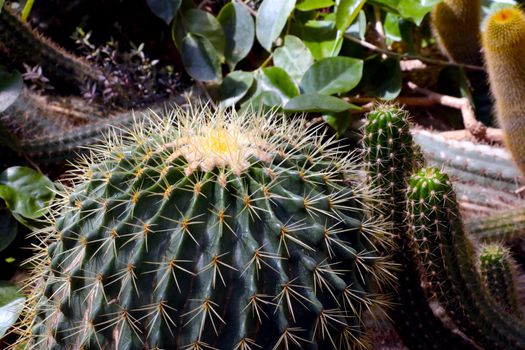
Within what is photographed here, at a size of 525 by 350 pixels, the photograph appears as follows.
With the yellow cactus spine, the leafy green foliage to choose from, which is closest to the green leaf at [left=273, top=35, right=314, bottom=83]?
the leafy green foliage

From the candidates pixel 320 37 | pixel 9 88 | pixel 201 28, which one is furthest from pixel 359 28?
pixel 9 88

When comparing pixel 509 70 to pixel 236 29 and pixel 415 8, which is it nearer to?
pixel 415 8

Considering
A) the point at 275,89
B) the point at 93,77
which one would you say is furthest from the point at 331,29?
the point at 93,77

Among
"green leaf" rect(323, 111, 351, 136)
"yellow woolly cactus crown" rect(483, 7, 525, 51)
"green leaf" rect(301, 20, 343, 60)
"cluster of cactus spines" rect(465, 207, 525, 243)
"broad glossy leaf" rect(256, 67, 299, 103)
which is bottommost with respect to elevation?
"cluster of cactus spines" rect(465, 207, 525, 243)

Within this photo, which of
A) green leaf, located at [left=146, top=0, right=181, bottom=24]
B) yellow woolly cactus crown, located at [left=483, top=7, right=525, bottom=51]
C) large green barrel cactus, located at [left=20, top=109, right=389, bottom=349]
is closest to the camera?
large green barrel cactus, located at [left=20, top=109, right=389, bottom=349]

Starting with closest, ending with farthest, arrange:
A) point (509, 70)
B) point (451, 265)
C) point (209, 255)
A: point (209, 255), point (451, 265), point (509, 70)

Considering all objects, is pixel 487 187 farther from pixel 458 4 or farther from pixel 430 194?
pixel 430 194

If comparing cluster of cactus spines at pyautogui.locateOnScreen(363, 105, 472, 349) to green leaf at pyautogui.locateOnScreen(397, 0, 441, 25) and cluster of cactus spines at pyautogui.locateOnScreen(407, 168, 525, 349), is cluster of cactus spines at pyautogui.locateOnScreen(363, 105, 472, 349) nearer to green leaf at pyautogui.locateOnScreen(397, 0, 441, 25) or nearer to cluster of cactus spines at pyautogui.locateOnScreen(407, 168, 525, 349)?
cluster of cactus spines at pyautogui.locateOnScreen(407, 168, 525, 349)
